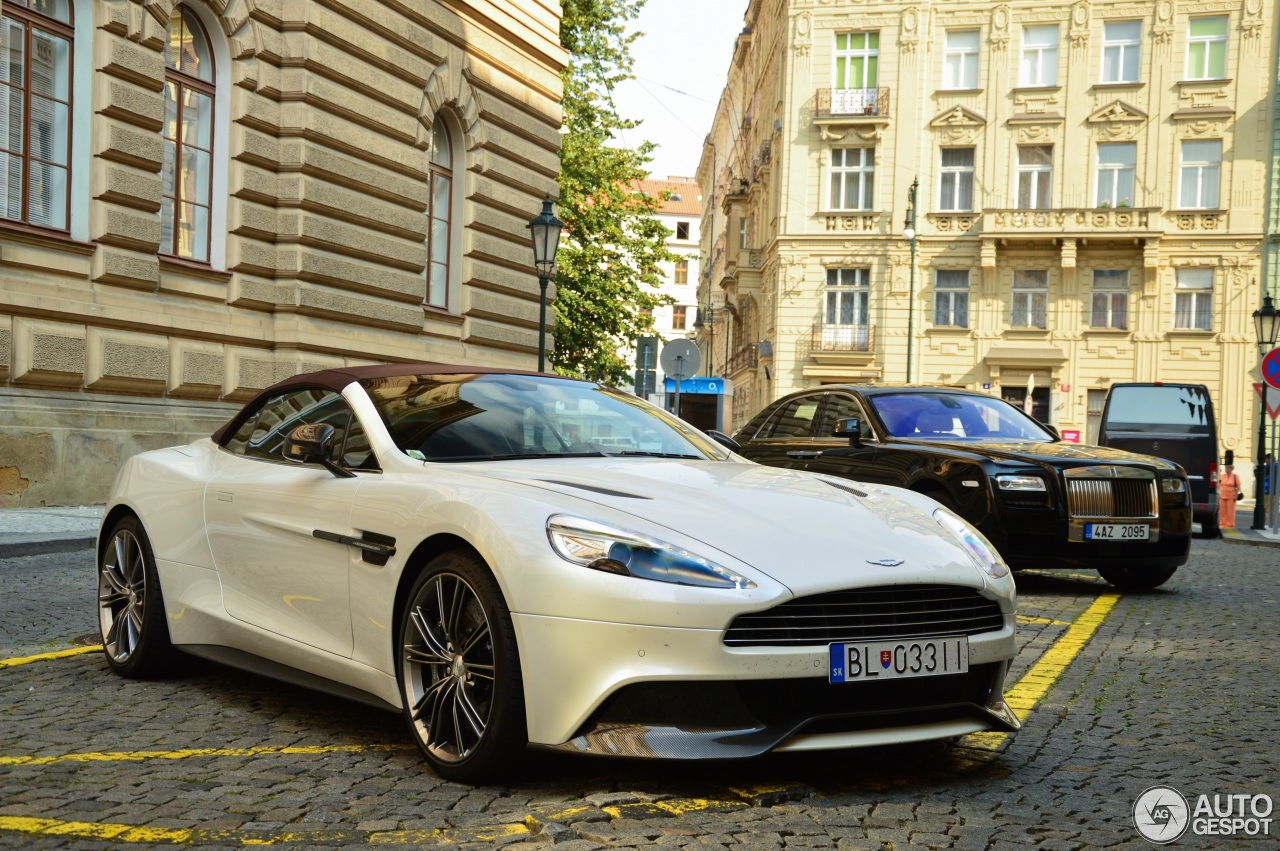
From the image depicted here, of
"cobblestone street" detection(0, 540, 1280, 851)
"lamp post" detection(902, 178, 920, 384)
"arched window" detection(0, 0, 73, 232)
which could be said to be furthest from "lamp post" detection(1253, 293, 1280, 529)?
"arched window" detection(0, 0, 73, 232)

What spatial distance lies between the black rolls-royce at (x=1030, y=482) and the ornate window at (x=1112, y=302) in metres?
32.9

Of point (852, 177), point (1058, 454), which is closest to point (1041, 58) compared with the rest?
point (852, 177)

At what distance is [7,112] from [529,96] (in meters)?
10.4

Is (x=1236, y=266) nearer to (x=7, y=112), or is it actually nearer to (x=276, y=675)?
(x=7, y=112)

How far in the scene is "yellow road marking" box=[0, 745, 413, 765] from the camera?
431 cm

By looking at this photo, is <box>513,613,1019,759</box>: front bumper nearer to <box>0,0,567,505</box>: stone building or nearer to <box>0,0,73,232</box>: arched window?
<box>0,0,567,505</box>: stone building

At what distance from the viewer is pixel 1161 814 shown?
3.88 m

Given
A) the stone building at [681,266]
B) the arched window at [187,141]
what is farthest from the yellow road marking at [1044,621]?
the stone building at [681,266]

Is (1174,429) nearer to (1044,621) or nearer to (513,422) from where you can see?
(1044,621)

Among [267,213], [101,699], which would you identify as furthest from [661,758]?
[267,213]

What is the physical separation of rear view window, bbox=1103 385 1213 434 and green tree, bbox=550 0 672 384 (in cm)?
1525

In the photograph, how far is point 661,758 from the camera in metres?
3.73

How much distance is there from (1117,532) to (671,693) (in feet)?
23.4

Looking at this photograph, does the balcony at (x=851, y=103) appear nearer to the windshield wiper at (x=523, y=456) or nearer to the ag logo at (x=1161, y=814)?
the windshield wiper at (x=523, y=456)
